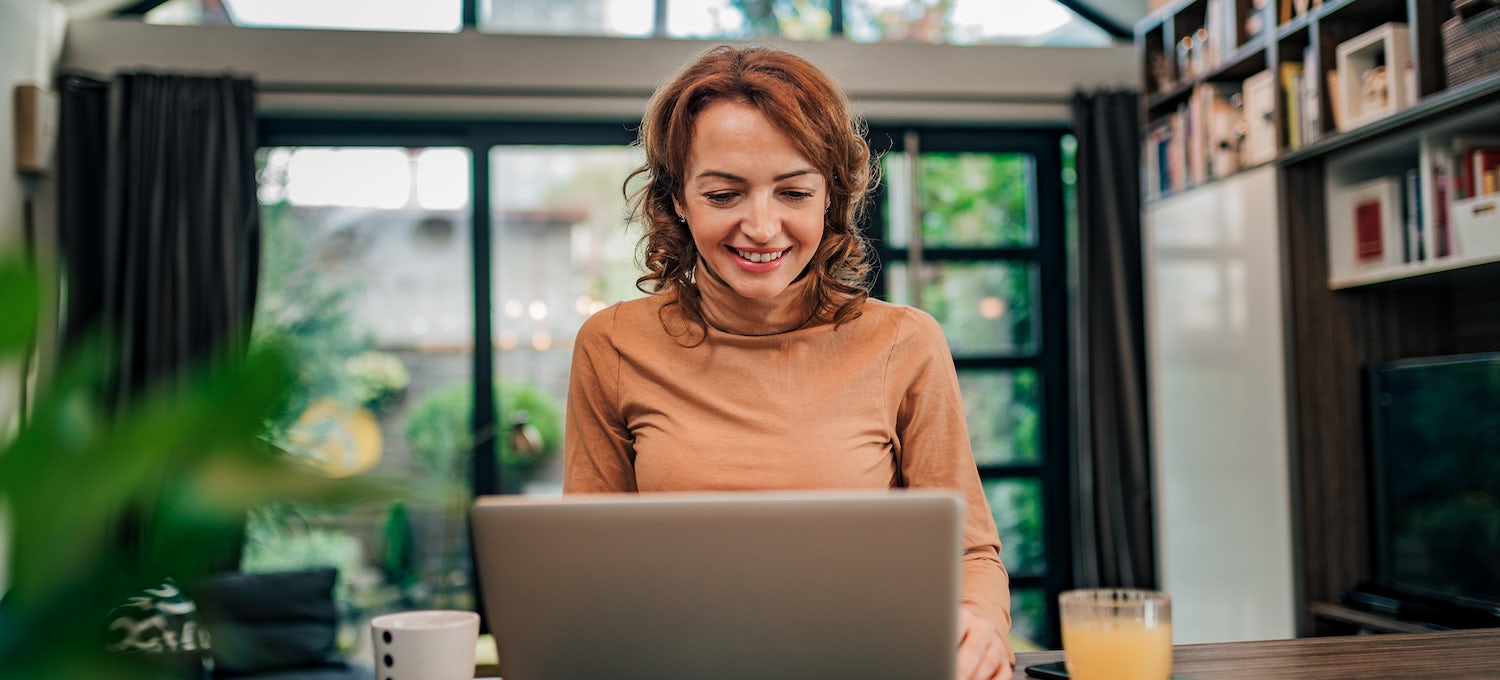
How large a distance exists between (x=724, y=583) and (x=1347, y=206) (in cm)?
277

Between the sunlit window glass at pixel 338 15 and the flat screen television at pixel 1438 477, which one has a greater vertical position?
the sunlit window glass at pixel 338 15

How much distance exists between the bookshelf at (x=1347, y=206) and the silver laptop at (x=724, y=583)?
231 cm

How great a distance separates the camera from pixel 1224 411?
11.0 feet

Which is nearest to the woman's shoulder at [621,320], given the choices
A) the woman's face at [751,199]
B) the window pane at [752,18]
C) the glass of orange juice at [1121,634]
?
the woman's face at [751,199]

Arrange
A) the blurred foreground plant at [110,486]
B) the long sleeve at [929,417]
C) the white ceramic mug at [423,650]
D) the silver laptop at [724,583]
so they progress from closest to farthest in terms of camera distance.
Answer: the blurred foreground plant at [110,486], the silver laptop at [724,583], the white ceramic mug at [423,650], the long sleeve at [929,417]

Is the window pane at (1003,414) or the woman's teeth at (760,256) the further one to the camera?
the window pane at (1003,414)

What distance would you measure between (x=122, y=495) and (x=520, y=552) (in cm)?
51

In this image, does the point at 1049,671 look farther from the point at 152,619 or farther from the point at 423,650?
the point at 152,619

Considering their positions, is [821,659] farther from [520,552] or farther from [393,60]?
[393,60]

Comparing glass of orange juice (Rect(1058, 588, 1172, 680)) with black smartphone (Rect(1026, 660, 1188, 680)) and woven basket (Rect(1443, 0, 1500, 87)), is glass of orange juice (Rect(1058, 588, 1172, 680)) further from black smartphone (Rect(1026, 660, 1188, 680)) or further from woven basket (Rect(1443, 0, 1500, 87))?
woven basket (Rect(1443, 0, 1500, 87))

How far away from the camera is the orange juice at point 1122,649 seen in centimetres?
93

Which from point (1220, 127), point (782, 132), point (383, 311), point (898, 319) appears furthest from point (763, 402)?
point (383, 311)

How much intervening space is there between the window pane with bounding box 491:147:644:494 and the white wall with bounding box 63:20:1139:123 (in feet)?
0.66

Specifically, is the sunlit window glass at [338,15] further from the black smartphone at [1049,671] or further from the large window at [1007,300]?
the black smartphone at [1049,671]
